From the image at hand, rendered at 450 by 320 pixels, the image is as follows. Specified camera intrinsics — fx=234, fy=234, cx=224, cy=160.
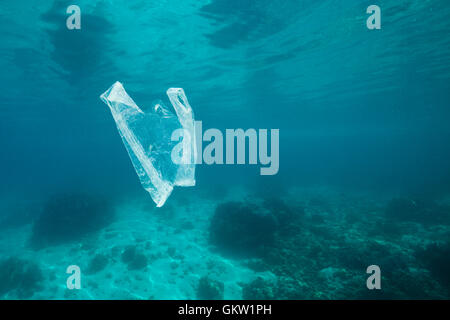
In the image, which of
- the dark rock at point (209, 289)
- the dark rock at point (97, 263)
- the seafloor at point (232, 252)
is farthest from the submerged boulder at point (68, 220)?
the dark rock at point (209, 289)

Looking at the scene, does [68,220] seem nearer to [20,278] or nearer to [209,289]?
[20,278]

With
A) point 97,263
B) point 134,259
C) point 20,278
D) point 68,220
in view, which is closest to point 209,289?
point 134,259

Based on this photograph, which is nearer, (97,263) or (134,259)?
(97,263)

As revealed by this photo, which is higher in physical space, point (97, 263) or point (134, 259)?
point (134, 259)

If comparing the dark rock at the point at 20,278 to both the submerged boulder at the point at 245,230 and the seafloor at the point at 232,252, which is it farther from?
the submerged boulder at the point at 245,230

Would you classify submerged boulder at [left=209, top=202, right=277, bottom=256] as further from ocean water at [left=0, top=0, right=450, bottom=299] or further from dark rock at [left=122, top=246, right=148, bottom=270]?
dark rock at [left=122, top=246, right=148, bottom=270]

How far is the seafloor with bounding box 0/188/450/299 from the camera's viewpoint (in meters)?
7.84

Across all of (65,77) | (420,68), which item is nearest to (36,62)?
(65,77)

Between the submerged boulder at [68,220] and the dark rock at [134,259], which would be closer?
the dark rock at [134,259]

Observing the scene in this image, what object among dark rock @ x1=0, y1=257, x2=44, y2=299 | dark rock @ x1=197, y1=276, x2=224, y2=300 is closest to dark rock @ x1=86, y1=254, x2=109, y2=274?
dark rock @ x1=0, y1=257, x2=44, y2=299

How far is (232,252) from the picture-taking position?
10.1 m

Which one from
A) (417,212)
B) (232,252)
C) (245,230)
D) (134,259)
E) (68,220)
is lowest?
(134,259)

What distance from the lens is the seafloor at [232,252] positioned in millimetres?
7844
